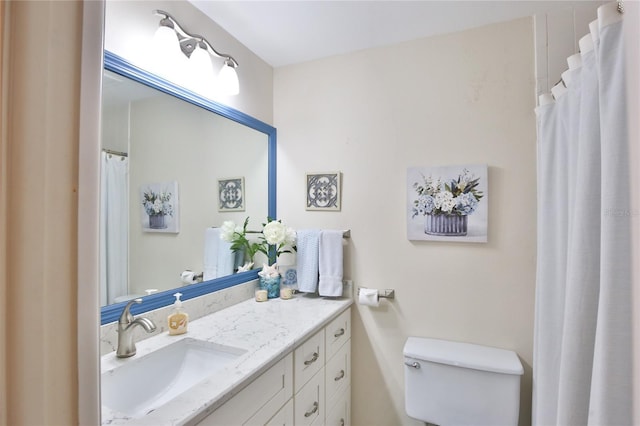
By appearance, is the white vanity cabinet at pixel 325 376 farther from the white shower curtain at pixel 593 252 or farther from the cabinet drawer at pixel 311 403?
the white shower curtain at pixel 593 252

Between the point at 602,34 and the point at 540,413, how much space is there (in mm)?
1195

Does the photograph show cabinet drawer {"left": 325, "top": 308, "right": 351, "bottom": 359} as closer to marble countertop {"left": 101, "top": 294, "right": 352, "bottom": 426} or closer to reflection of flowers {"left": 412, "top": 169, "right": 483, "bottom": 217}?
marble countertop {"left": 101, "top": 294, "right": 352, "bottom": 426}

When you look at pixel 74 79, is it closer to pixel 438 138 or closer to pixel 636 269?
pixel 636 269

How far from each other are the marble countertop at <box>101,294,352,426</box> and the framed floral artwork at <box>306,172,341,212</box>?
0.57 metres

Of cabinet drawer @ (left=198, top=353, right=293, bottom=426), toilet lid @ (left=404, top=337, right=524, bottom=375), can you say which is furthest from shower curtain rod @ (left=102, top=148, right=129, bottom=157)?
toilet lid @ (left=404, top=337, right=524, bottom=375)

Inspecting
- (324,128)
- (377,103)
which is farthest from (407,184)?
(324,128)

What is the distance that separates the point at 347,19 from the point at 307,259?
4.36ft

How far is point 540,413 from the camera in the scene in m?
1.09

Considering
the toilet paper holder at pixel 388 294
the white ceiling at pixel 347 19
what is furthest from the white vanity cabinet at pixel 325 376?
the white ceiling at pixel 347 19

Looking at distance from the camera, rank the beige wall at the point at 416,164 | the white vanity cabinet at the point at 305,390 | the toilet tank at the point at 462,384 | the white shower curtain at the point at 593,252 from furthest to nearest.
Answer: the beige wall at the point at 416,164, the toilet tank at the point at 462,384, the white vanity cabinet at the point at 305,390, the white shower curtain at the point at 593,252

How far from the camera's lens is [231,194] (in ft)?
5.73

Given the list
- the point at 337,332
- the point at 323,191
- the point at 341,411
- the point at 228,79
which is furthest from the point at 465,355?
the point at 228,79

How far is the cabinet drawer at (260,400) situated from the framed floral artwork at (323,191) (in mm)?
950

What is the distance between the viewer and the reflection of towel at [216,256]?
1585mm
